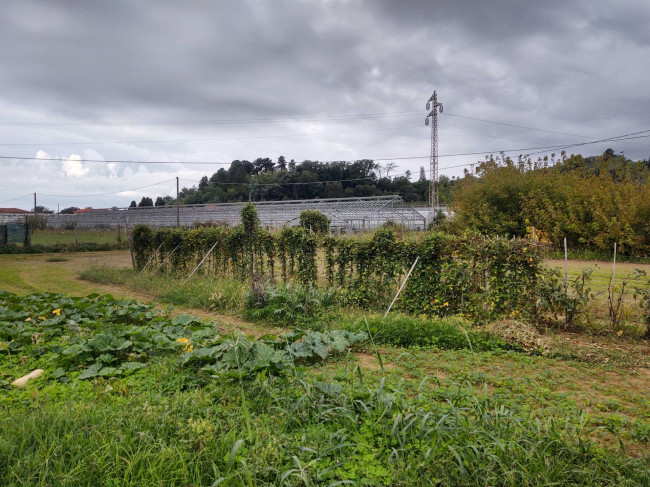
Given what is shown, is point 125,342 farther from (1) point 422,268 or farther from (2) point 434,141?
(2) point 434,141

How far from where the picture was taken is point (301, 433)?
2725 mm

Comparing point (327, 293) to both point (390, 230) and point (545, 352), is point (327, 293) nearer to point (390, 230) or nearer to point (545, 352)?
point (390, 230)

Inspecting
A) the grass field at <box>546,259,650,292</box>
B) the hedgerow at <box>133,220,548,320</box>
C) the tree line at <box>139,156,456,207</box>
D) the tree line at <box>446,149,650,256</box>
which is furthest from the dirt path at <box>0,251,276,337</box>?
the tree line at <box>139,156,456,207</box>

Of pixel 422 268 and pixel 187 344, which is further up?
pixel 422 268

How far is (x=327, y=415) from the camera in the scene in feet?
9.57

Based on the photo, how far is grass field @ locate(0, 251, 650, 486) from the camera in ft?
7.43

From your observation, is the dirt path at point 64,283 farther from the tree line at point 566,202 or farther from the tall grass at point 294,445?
the tree line at point 566,202

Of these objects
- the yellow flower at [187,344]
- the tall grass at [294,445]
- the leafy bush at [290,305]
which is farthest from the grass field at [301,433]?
the leafy bush at [290,305]

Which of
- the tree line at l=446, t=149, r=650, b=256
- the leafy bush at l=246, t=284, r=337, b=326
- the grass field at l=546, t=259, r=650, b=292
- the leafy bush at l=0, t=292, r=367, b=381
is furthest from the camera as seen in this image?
the tree line at l=446, t=149, r=650, b=256

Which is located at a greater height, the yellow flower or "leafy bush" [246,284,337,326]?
the yellow flower

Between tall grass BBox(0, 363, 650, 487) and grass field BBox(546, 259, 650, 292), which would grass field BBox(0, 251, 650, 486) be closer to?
tall grass BBox(0, 363, 650, 487)

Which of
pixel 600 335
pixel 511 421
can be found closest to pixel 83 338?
pixel 511 421

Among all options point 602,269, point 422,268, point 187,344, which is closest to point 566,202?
point 602,269

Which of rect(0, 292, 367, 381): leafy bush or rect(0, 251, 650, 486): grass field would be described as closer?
rect(0, 251, 650, 486): grass field
